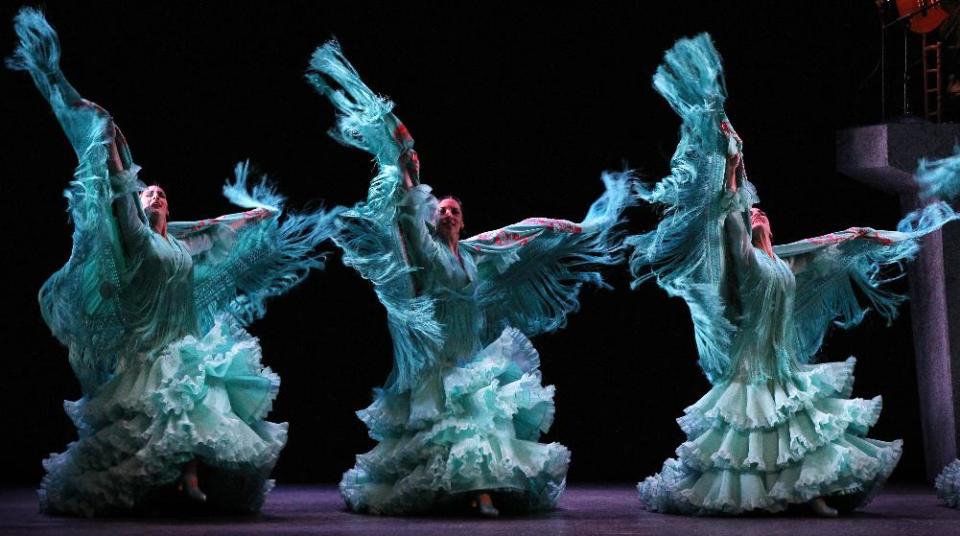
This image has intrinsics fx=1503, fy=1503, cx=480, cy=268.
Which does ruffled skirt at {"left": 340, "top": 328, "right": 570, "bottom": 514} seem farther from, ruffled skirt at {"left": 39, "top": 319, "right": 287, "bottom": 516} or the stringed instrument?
the stringed instrument

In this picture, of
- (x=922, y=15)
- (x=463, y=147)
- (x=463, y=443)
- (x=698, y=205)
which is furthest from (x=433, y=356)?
(x=922, y=15)

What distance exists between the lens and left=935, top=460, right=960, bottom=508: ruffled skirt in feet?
20.3

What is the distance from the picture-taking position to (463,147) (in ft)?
24.5

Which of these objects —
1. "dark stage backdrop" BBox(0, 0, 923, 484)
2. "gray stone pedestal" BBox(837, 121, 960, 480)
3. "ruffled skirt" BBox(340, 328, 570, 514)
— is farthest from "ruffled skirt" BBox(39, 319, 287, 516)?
"gray stone pedestal" BBox(837, 121, 960, 480)

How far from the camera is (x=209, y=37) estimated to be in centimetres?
702

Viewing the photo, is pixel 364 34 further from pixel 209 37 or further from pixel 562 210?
pixel 562 210

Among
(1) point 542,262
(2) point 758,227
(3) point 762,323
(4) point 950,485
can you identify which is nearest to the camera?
(3) point 762,323

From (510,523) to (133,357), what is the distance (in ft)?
5.13

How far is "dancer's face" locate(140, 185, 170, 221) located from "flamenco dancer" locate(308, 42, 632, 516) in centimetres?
69

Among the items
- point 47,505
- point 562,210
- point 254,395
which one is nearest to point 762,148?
point 562,210

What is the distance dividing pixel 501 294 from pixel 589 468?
1.99m

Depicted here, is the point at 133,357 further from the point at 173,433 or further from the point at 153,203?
the point at 153,203

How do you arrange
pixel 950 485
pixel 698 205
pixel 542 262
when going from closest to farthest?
1. pixel 698 205
2. pixel 950 485
3. pixel 542 262

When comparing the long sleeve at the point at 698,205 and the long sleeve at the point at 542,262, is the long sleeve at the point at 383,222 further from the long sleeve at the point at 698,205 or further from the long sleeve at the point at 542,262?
the long sleeve at the point at 698,205
